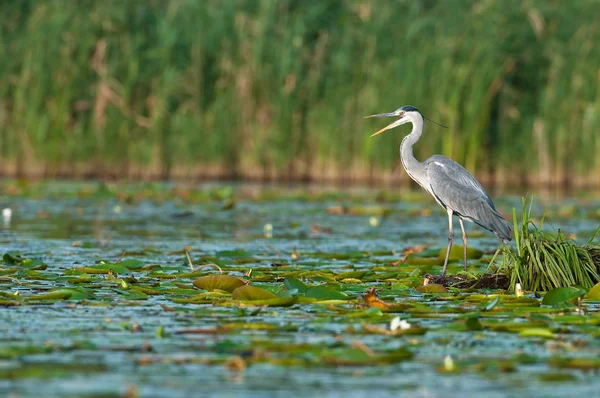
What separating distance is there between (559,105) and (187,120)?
6.25m

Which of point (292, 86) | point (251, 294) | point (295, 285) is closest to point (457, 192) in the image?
point (295, 285)

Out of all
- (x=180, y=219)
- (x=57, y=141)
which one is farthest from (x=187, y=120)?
(x=180, y=219)

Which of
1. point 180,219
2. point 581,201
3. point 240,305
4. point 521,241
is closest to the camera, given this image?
point 240,305

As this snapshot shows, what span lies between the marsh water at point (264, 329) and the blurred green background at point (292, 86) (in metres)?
7.76

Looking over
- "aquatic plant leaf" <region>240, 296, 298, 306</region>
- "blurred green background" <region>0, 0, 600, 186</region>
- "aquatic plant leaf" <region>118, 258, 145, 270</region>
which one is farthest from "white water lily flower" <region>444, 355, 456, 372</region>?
"blurred green background" <region>0, 0, 600, 186</region>

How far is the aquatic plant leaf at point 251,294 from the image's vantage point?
6551mm

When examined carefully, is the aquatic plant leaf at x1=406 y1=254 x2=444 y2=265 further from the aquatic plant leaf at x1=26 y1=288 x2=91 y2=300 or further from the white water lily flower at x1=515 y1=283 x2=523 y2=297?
the aquatic plant leaf at x1=26 y1=288 x2=91 y2=300

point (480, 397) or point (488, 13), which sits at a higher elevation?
point (488, 13)

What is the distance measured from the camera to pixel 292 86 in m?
19.4

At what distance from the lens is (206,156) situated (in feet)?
64.5

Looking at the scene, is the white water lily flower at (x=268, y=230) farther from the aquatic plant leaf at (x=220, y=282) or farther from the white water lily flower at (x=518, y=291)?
the white water lily flower at (x=518, y=291)

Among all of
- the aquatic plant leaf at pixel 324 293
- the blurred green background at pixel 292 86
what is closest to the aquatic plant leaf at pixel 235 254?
the aquatic plant leaf at pixel 324 293

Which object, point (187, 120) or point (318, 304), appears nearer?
point (318, 304)

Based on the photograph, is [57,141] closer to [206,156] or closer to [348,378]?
[206,156]
